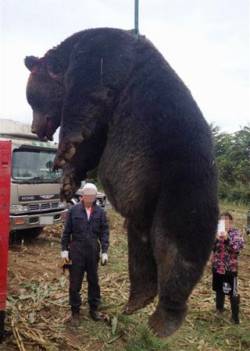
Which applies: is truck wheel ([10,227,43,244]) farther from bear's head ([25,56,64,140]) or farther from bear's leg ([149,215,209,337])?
bear's leg ([149,215,209,337])

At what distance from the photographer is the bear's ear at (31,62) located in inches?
89.7

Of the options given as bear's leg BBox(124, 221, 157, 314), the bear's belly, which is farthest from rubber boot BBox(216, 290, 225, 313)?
the bear's belly

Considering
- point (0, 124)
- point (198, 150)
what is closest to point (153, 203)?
point (198, 150)

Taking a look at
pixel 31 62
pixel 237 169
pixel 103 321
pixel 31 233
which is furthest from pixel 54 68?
pixel 237 169

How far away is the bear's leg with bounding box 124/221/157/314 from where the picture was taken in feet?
8.24

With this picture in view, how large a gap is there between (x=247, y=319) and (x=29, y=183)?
554 centimetres

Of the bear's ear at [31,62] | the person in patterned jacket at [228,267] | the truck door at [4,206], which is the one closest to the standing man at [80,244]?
the truck door at [4,206]

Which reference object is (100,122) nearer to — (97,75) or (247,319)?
(97,75)

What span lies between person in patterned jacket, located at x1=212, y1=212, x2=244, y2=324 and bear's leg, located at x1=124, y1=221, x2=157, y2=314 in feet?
14.9

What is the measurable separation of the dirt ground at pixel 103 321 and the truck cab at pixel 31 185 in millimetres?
1345

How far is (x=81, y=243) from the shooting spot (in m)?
6.48

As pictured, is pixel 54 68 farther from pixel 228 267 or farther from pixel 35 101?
pixel 228 267

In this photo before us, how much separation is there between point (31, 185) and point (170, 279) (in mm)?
9053

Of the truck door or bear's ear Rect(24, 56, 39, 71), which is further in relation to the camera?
the truck door
